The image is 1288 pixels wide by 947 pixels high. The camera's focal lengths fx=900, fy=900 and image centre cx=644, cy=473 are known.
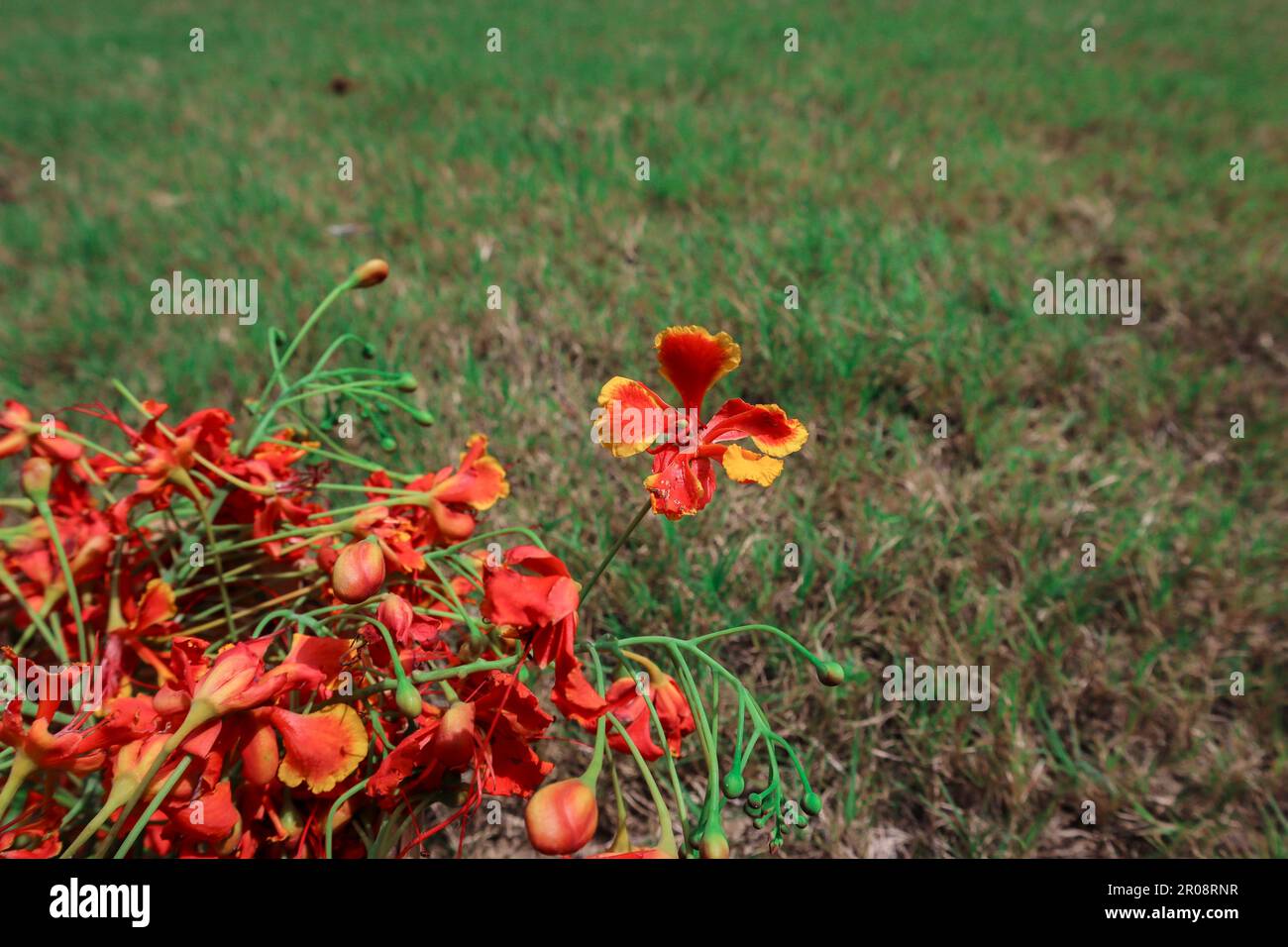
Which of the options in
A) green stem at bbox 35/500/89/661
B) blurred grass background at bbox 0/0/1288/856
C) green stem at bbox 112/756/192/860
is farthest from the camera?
blurred grass background at bbox 0/0/1288/856

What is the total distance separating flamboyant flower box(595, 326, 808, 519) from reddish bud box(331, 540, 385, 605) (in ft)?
0.78

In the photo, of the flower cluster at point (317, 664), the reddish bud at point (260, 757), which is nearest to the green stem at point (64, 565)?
the flower cluster at point (317, 664)

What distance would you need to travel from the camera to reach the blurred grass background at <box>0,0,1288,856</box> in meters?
1.47

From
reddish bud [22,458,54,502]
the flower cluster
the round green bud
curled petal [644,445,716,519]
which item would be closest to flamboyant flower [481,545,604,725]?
the flower cluster

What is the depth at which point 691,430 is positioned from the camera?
0.83 meters

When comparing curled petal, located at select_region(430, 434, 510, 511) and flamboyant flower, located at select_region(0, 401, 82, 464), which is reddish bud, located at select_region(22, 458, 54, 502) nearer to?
flamboyant flower, located at select_region(0, 401, 82, 464)

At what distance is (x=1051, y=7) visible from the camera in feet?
14.8

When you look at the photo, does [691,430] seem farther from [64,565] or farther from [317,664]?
[64,565]

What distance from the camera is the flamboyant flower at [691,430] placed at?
2.58 feet

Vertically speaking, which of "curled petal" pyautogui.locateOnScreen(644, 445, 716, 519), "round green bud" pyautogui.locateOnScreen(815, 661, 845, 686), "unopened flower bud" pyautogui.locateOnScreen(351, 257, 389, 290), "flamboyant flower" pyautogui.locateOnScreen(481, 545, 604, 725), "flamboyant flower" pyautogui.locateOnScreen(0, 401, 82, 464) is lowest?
"round green bud" pyautogui.locateOnScreen(815, 661, 845, 686)

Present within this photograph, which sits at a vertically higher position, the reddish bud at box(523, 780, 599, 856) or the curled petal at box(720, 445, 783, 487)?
the curled petal at box(720, 445, 783, 487)

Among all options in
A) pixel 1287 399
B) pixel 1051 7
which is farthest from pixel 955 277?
pixel 1051 7

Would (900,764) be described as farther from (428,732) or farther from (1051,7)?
(1051,7)

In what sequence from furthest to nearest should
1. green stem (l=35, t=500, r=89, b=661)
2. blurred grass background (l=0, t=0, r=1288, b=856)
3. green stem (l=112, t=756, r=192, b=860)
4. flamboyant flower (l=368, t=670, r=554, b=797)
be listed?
blurred grass background (l=0, t=0, r=1288, b=856) < green stem (l=35, t=500, r=89, b=661) < flamboyant flower (l=368, t=670, r=554, b=797) < green stem (l=112, t=756, r=192, b=860)
